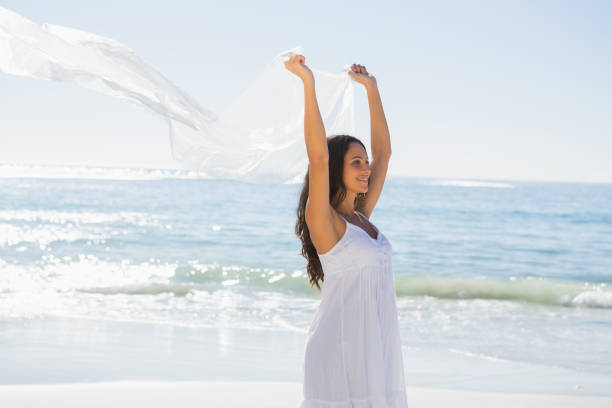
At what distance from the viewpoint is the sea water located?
6.48m

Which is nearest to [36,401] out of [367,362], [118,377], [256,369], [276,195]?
[118,377]

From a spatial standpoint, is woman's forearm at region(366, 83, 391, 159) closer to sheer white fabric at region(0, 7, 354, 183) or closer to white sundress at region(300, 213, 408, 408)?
sheer white fabric at region(0, 7, 354, 183)

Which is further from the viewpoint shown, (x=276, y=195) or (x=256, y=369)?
(x=276, y=195)

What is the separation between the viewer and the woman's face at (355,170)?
3.05 metres

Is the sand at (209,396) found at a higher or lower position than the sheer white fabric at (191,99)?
lower

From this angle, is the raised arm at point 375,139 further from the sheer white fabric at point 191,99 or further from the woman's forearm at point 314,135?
the woman's forearm at point 314,135

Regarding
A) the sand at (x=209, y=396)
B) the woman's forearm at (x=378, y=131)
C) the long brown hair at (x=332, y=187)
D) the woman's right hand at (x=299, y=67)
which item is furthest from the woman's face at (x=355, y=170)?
the sand at (x=209, y=396)

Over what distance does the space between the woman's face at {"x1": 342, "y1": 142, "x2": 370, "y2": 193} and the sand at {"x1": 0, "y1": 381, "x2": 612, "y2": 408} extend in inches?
107

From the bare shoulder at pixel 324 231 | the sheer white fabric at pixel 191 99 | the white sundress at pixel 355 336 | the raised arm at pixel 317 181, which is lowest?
the white sundress at pixel 355 336

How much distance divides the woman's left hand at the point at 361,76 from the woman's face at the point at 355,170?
22.8 inches

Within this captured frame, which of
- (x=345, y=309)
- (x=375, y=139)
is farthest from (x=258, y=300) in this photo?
(x=345, y=309)

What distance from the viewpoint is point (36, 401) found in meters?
5.05

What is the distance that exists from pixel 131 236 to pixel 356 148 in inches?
715

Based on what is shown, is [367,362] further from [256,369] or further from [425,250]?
[425,250]
